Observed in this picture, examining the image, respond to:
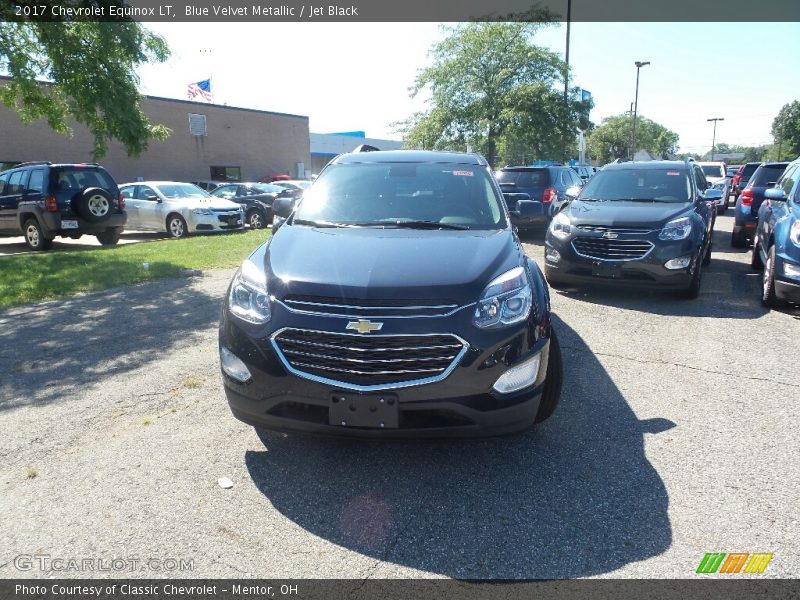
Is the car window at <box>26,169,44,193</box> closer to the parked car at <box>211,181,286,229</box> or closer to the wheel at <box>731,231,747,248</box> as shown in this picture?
the parked car at <box>211,181,286,229</box>

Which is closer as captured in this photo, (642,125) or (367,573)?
(367,573)

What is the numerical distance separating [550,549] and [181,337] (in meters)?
4.39

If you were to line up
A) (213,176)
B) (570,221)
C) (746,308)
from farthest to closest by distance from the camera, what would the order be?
(213,176) → (570,221) → (746,308)

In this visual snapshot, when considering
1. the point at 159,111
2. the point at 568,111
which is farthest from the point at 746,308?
the point at 159,111

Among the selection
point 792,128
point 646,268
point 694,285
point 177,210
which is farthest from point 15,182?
point 792,128

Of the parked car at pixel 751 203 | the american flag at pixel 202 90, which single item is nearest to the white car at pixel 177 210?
the parked car at pixel 751 203

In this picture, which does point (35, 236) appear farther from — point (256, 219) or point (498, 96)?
point (498, 96)

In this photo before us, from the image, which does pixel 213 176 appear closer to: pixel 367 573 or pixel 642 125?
pixel 367 573

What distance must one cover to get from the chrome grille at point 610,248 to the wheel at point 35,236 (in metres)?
11.7

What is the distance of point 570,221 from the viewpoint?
24.6 feet

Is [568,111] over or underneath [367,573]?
over

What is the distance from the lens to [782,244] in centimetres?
630

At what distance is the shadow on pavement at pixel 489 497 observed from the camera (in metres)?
2.49

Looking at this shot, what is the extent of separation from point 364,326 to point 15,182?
45.9 ft
